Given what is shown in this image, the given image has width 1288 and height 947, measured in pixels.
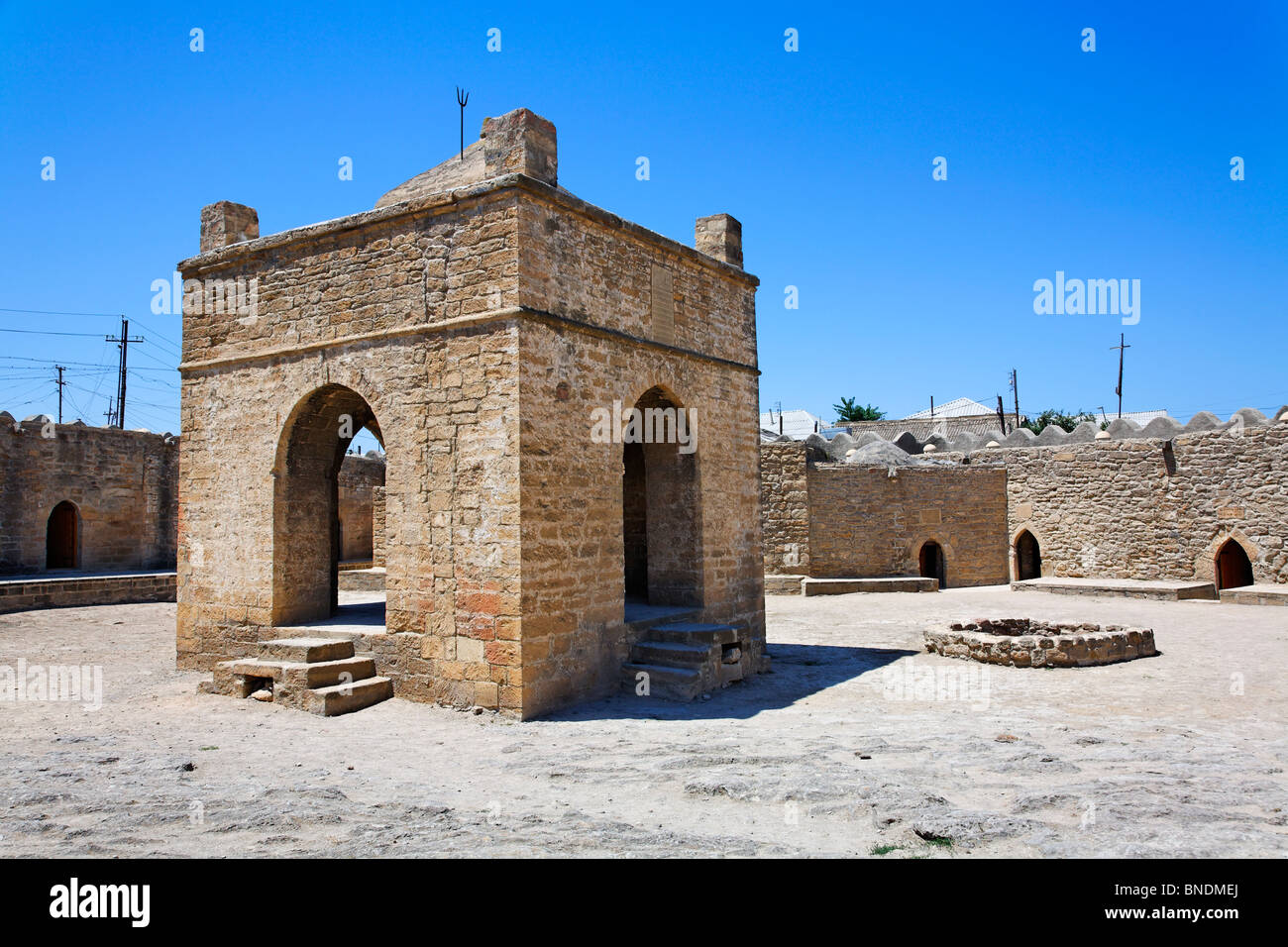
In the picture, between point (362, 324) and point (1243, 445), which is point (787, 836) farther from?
point (1243, 445)

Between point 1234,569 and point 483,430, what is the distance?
647 inches

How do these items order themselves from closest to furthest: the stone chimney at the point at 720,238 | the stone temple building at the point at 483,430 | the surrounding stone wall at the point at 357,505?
the stone temple building at the point at 483,430 < the stone chimney at the point at 720,238 < the surrounding stone wall at the point at 357,505

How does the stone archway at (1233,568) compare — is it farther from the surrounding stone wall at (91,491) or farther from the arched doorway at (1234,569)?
the surrounding stone wall at (91,491)

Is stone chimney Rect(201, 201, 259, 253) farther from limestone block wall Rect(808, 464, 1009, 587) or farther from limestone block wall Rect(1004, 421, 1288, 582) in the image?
limestone block wall Rect(1004, 421, 1288, 582)

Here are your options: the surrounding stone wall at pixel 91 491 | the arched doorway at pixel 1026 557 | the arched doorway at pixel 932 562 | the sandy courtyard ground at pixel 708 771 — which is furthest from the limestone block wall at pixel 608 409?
the surrounding stone wall at pixel 91 491

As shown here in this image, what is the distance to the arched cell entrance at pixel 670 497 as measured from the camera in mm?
9461

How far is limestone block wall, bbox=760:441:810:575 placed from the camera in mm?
18781

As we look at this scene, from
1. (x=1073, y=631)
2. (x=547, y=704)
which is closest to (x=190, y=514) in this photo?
(x=547, y=704)

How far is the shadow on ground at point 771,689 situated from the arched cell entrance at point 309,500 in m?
3.50

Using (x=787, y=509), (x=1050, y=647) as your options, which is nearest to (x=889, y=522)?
(x=787, y=509)

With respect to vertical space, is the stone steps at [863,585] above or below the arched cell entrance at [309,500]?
below

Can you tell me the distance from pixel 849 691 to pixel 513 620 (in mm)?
3742

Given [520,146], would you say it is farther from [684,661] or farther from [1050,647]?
[1050,647]

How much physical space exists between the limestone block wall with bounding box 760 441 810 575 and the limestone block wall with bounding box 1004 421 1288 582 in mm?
4994
